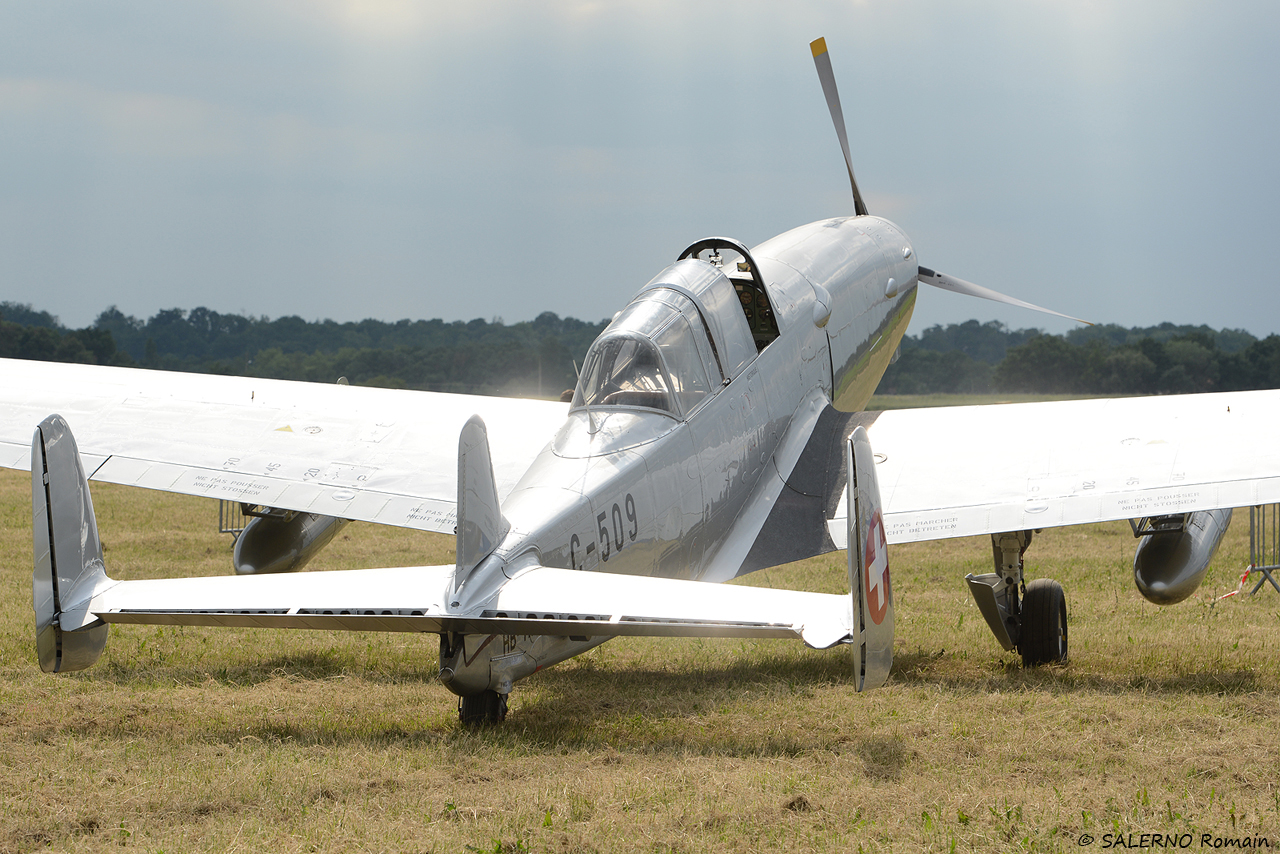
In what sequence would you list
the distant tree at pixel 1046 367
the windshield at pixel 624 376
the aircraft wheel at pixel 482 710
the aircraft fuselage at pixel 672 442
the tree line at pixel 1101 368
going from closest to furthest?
the aircraft fuselage at pixel 672 442 < the aircraft wheel at pixel 482 710 < the windshield at pixel 624 376 < the tree line at pixel 1101 368 < the distant tree at pixel 1046 367

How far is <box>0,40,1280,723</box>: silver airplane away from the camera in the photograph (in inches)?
200

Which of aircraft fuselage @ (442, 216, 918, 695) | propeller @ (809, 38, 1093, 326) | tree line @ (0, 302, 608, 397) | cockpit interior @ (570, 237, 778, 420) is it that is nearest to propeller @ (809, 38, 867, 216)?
propeller @ (809, 38, 1093, 326)

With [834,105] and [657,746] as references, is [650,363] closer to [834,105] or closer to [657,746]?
[657,746]

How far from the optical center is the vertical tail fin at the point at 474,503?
534 centimetres

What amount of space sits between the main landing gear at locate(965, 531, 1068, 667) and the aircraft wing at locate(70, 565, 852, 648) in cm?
344

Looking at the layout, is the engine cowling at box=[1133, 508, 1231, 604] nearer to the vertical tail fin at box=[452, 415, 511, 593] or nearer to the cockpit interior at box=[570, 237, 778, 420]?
the cockpit interior at box=[570, 237, 778, 420]

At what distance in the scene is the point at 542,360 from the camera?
76.1 metres

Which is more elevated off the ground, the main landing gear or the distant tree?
the distant tree

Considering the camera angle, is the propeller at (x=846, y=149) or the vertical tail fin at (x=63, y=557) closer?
the vertical tail fin at (x=63, y=557)

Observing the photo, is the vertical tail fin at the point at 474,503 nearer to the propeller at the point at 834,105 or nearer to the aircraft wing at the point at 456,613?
the aircraft wing at the point at 456,613

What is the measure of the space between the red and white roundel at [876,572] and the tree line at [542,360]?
173 ft

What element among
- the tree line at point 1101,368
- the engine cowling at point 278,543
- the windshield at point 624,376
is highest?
the tree line at point 1101,368

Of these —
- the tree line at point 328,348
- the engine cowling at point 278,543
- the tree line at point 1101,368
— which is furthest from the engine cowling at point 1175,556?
the tree line at point 1101,368

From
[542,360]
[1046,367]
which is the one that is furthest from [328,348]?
[1046,367]
